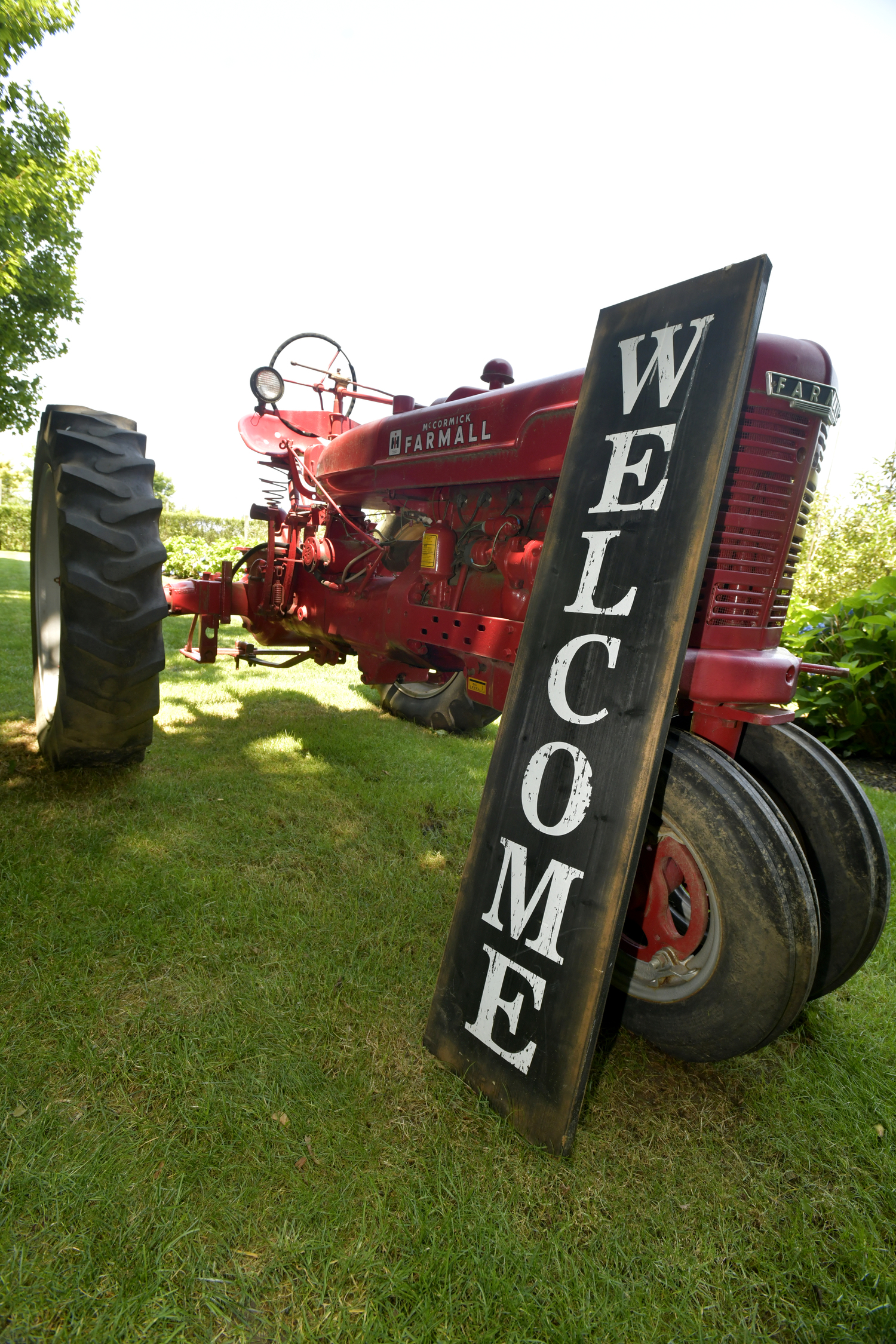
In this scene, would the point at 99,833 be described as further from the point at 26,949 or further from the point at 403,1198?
the point at 403,1198

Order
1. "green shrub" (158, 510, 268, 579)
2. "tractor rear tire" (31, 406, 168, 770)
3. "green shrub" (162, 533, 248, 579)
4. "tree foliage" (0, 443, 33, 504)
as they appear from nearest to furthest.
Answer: "tractor rear tire" (31, 406, 168, 770), "green shrub" (162, 533, 248, 579), "green shrub" (158, 510, 268, 579), "tree foliage" (0, 443, 33, 504)

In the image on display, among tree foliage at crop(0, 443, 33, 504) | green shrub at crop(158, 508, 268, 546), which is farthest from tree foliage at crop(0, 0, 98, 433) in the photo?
tree foliage at crop(0, 443, 33, 504)

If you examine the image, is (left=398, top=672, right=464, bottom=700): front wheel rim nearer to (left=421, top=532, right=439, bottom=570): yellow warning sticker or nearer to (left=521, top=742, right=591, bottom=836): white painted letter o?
(left=421, top=532, right=439, bottom=570): yellow warning sticker

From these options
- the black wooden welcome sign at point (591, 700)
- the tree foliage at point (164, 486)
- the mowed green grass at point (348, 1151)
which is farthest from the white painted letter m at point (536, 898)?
the tree foliage at point (164, 486)

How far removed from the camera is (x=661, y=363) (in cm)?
139

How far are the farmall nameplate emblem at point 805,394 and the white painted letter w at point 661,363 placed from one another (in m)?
0.21

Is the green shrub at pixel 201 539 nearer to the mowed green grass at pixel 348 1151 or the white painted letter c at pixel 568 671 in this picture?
the mowed green grass at pixel 348 1151

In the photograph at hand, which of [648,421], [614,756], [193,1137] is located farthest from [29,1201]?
[648,421]

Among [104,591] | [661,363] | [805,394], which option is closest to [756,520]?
[805,394]

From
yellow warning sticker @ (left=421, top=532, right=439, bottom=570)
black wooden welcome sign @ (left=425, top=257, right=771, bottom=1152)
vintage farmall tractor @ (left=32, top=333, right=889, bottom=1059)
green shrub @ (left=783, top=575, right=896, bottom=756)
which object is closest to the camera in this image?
black wooden welcome sign @ (left=425, top=257, right=771, bottom=1152)

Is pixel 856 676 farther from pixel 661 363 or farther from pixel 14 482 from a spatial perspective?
pixel 14 482

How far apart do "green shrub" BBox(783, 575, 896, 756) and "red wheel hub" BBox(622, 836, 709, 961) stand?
3.34m

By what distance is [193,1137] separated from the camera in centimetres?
125

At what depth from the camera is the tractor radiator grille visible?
1471mm
